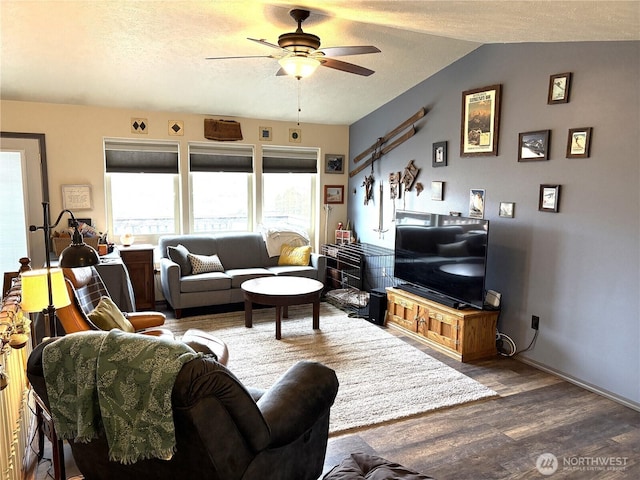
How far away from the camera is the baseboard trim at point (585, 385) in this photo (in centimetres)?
316

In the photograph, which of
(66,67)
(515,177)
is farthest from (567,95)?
(66,67)

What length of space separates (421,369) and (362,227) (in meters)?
2.81

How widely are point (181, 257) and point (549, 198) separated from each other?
12.3ft

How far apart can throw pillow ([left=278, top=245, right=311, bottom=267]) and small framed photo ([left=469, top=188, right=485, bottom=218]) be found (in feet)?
7.04

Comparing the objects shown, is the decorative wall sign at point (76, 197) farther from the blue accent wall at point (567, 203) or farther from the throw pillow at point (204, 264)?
the blue accent wall at point (567, 203)

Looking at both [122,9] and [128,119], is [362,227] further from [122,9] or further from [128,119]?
[122,9]

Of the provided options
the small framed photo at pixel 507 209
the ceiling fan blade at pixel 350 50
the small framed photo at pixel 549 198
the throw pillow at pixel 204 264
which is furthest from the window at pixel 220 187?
the small framed photo at pixel 549 198

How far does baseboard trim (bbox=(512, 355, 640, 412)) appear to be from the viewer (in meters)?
3.16

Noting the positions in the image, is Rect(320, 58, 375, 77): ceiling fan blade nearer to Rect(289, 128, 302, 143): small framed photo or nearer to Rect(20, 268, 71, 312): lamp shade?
Rect(20, 268, 71, 312): lamp shade

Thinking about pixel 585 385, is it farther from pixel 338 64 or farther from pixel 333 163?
pixel 333 163

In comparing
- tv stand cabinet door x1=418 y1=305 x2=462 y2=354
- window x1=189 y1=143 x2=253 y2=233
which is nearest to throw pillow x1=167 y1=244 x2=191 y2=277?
window x1=189 y1=143 x2=253 y2=233

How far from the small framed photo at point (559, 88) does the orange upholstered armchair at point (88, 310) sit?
3.41 m

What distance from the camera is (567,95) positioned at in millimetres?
3467
